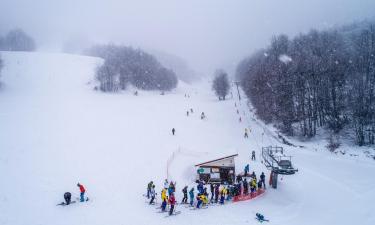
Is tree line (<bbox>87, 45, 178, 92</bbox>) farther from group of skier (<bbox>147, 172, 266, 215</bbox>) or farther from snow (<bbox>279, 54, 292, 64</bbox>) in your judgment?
group of skier (<bbox>147, 172, 266, 215</bbox>)

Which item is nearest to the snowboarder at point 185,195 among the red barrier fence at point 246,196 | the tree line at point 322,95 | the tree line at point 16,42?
the red barrier fence at point 246,196

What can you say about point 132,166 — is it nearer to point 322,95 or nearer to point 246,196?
point 246,196

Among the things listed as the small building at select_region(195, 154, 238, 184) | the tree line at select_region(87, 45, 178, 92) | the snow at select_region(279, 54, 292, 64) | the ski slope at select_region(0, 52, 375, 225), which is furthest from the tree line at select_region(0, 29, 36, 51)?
the small building at select_region(195, 154, 238, 184)

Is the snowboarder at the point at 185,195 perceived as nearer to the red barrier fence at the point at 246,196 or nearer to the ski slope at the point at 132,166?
the ski slope at the point at 132,166

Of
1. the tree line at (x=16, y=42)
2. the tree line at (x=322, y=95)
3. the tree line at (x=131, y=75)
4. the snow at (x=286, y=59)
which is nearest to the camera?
the tree line at (x=322, y=95)

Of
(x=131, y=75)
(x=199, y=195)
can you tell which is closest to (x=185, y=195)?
(x=199, y=195)

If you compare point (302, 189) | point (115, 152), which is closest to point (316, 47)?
point (302, 189)
